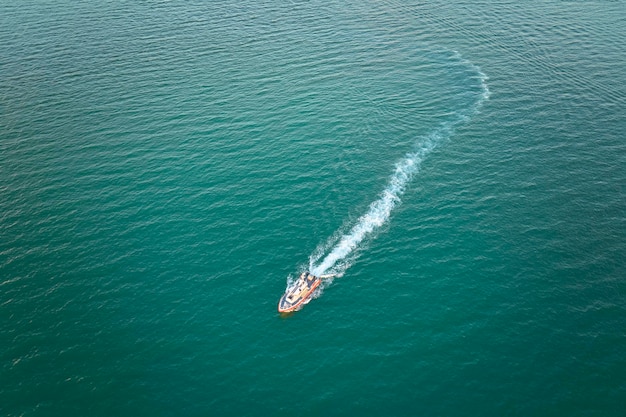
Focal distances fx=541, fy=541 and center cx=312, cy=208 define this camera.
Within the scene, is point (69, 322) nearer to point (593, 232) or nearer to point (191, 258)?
point (191, 258)

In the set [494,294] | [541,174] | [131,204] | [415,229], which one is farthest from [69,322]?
[541,174]

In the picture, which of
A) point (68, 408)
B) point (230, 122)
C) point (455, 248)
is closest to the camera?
point (68, 408)

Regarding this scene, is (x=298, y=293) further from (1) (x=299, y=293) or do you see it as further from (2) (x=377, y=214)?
(2) (x=377, y=214)

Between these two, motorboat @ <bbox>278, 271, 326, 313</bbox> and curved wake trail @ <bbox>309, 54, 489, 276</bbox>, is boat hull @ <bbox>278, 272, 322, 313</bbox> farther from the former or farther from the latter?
curved wake trail @ <bbox>309, 54, 489, 276</bbox>

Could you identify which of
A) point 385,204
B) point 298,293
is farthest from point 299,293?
point 385,204

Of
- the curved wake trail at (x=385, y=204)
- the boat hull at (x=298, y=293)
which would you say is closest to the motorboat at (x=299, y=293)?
the boat hull at (x=298, y=293)

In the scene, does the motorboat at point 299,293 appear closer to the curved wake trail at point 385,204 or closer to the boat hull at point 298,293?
the boat hull at point 298,293
